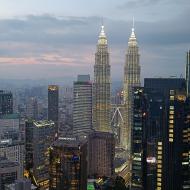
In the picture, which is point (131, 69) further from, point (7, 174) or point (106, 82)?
point (7, 174)

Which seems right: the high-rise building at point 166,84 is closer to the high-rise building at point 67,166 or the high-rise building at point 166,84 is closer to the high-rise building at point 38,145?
the high-rise building at point 67,166

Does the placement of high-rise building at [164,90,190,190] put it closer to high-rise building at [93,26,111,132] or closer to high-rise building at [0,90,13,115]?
high-rise building at [93,26,111,132]

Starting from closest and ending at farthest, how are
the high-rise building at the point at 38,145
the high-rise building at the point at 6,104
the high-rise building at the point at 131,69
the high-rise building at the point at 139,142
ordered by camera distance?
the high-rise building at the point at 139,142, the high-rise building at the point at 38,145, the high-rise building at the point at 6,104, the high-rise building at the point at 131,69

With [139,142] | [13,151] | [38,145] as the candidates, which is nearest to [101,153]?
[38,145]

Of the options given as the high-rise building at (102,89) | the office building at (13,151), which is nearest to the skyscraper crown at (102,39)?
the high-rise building at (102,89)

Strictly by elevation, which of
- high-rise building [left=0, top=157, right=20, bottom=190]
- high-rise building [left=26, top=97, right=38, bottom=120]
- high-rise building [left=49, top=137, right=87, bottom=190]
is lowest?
high-rise building [left=0, top=157, right=20, bottom=190]

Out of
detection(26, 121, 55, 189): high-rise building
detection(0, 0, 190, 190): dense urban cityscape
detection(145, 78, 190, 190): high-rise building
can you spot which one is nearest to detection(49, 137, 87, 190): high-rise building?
detection(0, 0, 190, 190): dense urban cityscape
